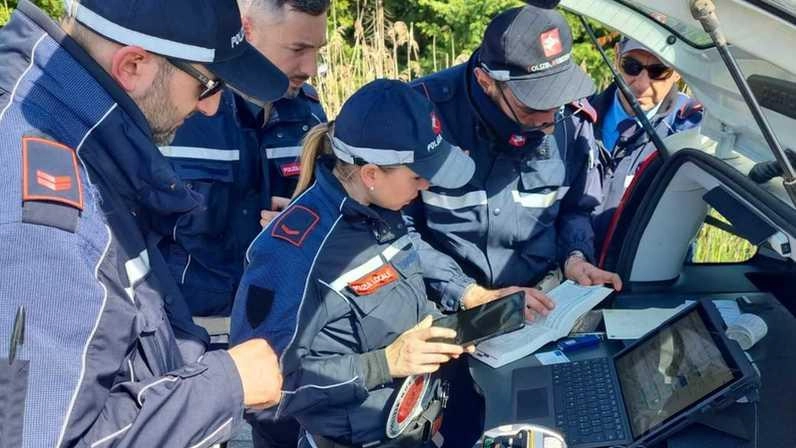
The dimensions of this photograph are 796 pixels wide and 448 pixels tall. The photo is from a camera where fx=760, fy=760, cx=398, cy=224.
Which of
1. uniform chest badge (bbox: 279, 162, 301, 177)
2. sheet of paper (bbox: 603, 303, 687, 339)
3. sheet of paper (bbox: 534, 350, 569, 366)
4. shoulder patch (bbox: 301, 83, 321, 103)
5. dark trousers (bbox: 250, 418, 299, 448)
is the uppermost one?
shoulder patch (bbox: 301, 83, 321, 103)

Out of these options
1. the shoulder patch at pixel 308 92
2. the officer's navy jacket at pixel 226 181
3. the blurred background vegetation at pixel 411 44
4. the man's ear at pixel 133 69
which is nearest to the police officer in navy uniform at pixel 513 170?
the shoulder patch at pixel 308 92

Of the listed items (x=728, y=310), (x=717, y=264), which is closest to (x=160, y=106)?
(x=728, y=310)

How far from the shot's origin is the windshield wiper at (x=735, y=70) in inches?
53.9

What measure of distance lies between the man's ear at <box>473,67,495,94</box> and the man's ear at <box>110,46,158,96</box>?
56.4 inches

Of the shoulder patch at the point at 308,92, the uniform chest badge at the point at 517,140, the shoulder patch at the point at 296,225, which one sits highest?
the shoulder patch at the point at 308,92

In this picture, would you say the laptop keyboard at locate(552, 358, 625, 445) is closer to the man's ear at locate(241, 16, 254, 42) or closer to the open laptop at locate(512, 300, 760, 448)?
the open laptop at locate(512, 300, 760, 448)

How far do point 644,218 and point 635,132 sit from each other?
33.0 inches

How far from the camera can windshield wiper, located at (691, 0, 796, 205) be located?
4.49ft

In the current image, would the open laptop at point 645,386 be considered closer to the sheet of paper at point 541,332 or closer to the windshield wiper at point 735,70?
the sheet of paper at point 541,332

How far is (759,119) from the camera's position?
1.41 metres

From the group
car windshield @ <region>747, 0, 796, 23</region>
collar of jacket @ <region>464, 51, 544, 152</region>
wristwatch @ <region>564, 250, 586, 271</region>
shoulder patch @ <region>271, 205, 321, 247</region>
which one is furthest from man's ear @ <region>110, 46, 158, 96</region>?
wristwatch @ <region>564, 250, 586, 271</region>

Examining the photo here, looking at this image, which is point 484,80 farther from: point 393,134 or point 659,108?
point 659,108

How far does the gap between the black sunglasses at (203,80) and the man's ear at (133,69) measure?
0.04 m

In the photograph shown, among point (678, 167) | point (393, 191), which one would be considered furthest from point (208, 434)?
point (678, 167)
